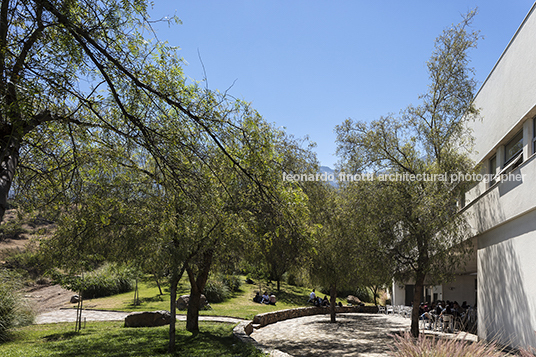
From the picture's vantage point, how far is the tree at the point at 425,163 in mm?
13930

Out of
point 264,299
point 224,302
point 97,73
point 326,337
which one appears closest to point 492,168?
point 326,337

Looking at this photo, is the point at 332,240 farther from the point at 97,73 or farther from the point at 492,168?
the point at 97,73

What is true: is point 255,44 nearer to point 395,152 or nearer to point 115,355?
point 115,355

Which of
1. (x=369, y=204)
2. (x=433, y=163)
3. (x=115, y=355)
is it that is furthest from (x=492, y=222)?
(x=115, y=355)

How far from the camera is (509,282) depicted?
1169 cm

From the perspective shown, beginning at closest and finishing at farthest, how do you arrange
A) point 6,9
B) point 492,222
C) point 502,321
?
point 6,9 → point 502,321 → point 492,222

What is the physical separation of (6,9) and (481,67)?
15748 millimetres

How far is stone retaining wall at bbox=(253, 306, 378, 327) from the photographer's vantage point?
19.1 meters

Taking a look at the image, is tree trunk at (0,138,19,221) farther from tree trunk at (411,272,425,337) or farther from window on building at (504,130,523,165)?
tree trunk at (411,272,425,337)

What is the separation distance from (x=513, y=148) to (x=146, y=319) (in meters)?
15.5

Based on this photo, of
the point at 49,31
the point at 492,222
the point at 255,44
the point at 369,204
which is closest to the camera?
the point at 49,31

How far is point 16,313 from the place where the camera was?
13727 millimetres

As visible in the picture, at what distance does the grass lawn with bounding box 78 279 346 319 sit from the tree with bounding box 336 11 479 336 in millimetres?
9621

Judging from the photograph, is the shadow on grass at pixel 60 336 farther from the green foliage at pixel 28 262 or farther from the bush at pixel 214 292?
the bush at pixel 214 292
